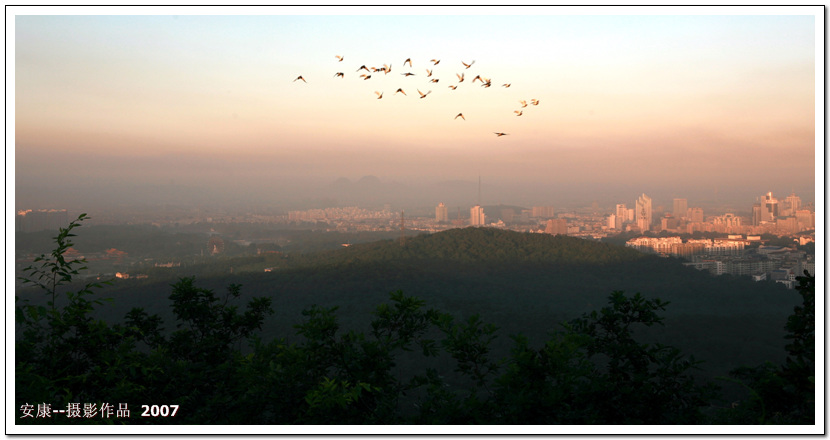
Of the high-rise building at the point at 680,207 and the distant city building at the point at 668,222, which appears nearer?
the high-rise building at the point at 680,207

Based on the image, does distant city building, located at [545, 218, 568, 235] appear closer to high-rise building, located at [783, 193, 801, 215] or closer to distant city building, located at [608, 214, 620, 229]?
distant city building, located at [608, 214, 620, 229]

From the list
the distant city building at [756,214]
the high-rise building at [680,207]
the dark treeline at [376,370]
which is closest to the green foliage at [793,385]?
the dark treeline at [376,370]

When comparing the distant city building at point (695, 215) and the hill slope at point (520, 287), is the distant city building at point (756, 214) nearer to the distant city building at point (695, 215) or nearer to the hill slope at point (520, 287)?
the hill slope at point (520, 287)

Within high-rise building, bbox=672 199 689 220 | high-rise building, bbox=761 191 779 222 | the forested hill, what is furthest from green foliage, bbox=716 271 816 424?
the forested hill

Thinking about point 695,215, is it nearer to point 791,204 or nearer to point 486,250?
point 791,204

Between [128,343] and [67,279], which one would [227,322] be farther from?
[67,279]

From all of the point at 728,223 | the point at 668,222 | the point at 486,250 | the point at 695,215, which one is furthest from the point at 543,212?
the point at 728,223

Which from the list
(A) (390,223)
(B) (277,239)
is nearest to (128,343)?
(A) (390,223)
